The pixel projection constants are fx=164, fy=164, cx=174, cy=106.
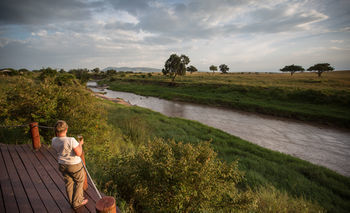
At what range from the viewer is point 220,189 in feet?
13.5

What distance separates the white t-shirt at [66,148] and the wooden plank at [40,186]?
1.25 metres

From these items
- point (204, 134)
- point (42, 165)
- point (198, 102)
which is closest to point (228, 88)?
point (198, 102)

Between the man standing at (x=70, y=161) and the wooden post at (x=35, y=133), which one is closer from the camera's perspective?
the man standing at (x=70, y=161)

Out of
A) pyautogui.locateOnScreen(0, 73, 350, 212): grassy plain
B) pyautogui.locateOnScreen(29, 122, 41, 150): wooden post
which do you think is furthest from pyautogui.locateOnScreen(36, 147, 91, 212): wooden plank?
pyautogui.locateOnScreen(0, 73, 350, 212): grassy plain

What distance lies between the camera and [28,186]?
445 centimetres

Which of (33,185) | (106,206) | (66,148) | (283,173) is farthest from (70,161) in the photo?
(283,173)

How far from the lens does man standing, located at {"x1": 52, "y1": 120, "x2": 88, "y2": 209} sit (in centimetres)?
339

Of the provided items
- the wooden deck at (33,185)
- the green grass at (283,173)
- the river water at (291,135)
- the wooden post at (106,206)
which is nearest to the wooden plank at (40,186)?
the wooden deck at (33,185)

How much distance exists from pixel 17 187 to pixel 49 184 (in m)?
0.76

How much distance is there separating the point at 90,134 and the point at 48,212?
4.70m

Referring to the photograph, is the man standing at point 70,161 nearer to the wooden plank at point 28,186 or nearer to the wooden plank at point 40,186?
the wooden plank at point 40,186

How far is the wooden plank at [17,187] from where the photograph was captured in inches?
149

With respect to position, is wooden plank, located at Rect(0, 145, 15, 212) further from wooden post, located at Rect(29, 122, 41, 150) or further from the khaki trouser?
wooden post, located at Rect(29, 122, 41, 150)

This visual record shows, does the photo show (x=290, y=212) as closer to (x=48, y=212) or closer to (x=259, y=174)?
(x=259, y=174)
